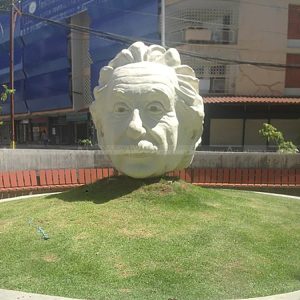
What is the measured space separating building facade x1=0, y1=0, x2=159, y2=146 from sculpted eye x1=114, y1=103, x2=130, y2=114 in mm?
18741

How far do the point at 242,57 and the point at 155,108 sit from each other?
1905 cm

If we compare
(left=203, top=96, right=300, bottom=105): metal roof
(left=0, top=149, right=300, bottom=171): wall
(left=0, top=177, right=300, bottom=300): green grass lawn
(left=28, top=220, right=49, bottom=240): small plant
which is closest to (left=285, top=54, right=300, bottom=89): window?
(left=203, top=96, right=300, bottom=105): metal roof

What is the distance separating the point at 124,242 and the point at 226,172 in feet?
22.0

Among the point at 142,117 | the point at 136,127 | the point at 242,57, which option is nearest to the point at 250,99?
the point at 242,57

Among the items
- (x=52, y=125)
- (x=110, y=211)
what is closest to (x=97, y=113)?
(x=110, y=211)

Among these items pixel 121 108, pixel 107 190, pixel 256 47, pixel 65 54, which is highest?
pixel 65 54

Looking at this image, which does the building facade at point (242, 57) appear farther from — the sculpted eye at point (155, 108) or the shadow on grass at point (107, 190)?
the sculpted eye at point (155, 108)

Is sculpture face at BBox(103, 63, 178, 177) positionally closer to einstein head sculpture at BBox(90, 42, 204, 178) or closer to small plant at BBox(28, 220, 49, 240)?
einstein head sculpture at BBox(90, 42, 204, 178)

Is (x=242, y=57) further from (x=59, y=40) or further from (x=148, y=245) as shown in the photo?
(x=148, y=245)

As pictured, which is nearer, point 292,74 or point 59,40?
point 292,74

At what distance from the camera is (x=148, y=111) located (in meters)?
7.01

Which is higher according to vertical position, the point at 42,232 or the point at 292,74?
the point at 292,74

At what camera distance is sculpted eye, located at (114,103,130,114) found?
279 inches

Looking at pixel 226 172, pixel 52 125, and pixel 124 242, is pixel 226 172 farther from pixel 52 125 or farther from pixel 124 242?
pixel 52 125
